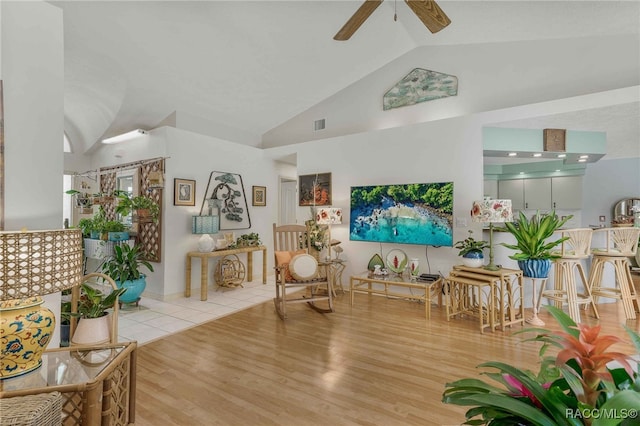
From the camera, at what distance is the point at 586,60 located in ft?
11.2

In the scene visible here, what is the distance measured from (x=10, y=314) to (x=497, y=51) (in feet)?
17.3

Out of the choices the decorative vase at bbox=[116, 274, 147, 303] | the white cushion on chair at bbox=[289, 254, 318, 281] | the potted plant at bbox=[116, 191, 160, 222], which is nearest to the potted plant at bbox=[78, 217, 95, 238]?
the potted plant at bbox=[116, 191, 160, 222]

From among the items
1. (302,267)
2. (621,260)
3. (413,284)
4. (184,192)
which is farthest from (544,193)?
(184,192)

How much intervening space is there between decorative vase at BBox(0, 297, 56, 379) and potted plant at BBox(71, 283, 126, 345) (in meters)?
0.55

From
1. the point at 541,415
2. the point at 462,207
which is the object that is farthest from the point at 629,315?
the point at 541,415

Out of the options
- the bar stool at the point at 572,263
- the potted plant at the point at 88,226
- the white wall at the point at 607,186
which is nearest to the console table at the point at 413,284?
the bar stool at the point at 572,263

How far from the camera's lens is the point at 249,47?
3.75 meters

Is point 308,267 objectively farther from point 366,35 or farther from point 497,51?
point 497,51

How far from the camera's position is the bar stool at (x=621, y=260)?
10.9 feet

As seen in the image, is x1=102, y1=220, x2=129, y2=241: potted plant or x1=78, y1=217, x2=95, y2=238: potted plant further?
x1=78, y1=217, x2=95, y2=238: potted plant

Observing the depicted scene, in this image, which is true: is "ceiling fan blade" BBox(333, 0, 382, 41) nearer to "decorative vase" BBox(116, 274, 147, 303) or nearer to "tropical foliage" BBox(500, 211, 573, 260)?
"tropical foliage" BBox(500, 211, 573, 260)

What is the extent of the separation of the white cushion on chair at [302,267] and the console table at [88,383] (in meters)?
2.10

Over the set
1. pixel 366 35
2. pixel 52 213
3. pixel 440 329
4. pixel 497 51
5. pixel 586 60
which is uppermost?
Result: pixel 366 35

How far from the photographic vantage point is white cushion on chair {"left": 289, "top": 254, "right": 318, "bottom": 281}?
3.56 metres
